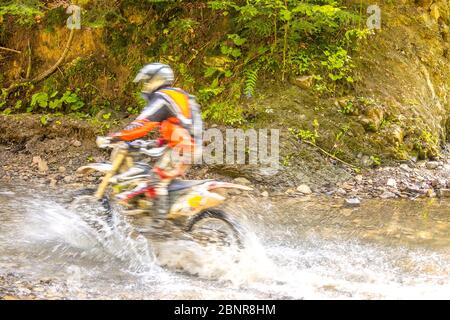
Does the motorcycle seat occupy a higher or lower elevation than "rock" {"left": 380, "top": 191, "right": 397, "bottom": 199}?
higher

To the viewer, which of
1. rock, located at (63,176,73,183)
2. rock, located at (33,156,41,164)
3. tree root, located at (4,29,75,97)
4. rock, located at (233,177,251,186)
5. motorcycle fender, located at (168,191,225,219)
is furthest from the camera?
tree root, located at (4,29,75,97)

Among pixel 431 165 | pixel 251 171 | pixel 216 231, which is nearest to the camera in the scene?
pixel 216 231

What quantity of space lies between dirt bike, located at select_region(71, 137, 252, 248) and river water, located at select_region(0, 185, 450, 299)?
0.65ft

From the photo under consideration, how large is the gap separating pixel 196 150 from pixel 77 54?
6.59 meters

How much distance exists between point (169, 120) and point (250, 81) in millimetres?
4246

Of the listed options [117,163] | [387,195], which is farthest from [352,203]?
[117,163]

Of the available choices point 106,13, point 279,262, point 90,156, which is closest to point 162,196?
point 279,262

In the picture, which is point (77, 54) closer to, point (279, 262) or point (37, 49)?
point (37, 49)

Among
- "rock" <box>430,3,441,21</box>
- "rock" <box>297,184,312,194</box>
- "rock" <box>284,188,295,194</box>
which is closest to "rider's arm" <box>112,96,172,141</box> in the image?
"rock" <box>284,188,295,194</box>

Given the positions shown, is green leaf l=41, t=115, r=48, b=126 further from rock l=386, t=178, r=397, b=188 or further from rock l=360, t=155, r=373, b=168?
rock l=386, t=178, r=397, b=188

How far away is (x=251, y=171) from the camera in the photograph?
893 centimetres

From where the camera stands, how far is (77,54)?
36.5ft

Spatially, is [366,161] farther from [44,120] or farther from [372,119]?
[44,120]

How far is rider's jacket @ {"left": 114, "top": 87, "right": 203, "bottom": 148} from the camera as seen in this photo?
5523mm
